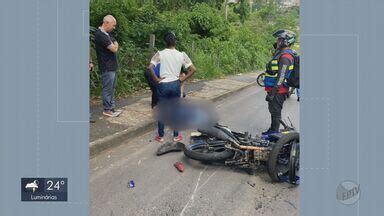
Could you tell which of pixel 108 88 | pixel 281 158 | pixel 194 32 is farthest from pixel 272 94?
pixel 194 32

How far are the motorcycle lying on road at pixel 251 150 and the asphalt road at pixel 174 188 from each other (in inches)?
5.5

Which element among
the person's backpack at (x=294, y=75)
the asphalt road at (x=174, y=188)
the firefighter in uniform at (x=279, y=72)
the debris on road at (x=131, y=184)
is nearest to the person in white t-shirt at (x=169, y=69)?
the asphalt road at (x=174, y=188)

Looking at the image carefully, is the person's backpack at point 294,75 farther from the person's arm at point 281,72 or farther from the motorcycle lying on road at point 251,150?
the motorcycle lying on road at point 251,150

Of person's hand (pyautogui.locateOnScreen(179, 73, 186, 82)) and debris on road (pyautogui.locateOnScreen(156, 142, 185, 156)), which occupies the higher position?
person's hand (pyautogui.locateOnScreen(179, 73, 186, 82))

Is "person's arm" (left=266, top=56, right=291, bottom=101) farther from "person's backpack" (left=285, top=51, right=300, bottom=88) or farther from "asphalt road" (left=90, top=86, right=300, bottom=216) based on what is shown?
"asphalt road" (left=90, top=86, right=300, bottom=216)

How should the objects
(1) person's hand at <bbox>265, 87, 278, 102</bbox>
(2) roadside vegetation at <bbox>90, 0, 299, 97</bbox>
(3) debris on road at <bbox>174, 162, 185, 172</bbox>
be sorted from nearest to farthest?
1. (3) debris on road at <bbox>174, 162, 185, 172</bbox>
2. (1) person's hand at <bbox>265, 87, 278, 102</bbox>
3. (2) roadside vegetation at <bbox>90, 0, 299, 97</bbox>

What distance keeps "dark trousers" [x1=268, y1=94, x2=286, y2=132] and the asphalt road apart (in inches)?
38.3

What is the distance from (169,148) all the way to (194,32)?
10162mm

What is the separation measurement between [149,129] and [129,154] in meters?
0.83

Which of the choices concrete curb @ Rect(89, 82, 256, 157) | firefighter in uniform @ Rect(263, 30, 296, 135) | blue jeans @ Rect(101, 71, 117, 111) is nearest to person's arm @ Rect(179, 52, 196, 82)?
concrete curb @ Rect(89, 82, 256, 157)

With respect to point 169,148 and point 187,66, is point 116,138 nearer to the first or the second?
point 169,148

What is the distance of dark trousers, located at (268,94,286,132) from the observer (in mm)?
4329

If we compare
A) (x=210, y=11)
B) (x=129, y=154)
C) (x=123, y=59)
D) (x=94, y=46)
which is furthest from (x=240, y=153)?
(x=210, y=11)
